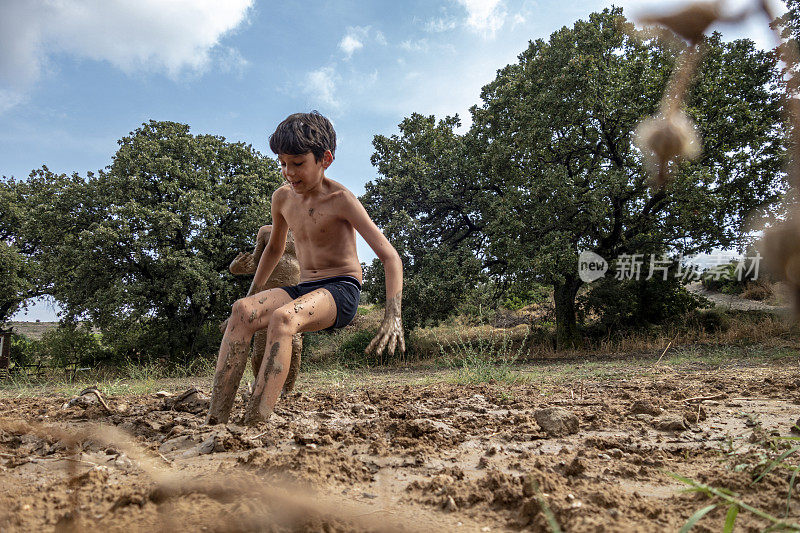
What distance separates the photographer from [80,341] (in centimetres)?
1736

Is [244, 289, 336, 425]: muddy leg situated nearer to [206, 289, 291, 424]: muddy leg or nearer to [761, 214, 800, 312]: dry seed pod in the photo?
[206, 289, 291, 424]: muddy leg

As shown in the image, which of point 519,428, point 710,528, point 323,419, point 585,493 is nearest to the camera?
point 710,528

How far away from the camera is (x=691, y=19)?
0.61 m

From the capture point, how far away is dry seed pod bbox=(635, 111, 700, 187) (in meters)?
0.75

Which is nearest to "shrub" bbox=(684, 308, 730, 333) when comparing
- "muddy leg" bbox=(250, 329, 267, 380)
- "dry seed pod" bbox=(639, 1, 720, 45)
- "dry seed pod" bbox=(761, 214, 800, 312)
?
"muddy leg" bbox=(250, 329, 267, 380)

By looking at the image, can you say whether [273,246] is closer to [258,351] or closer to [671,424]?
[258,351]

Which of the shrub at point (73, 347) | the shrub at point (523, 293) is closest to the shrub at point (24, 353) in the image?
the shrub at point (73, 347)

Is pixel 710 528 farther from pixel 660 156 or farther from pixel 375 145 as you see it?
pixel 375 145

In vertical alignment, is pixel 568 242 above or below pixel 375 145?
below

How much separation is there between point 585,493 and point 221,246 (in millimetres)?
16578

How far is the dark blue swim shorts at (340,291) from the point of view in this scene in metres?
3.18

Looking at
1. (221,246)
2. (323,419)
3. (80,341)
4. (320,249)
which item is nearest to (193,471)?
(323,419)

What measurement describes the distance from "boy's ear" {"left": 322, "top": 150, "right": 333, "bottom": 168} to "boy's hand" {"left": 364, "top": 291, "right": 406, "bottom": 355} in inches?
42.9

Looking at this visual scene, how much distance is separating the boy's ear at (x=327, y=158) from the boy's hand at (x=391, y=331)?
42.9 inches
